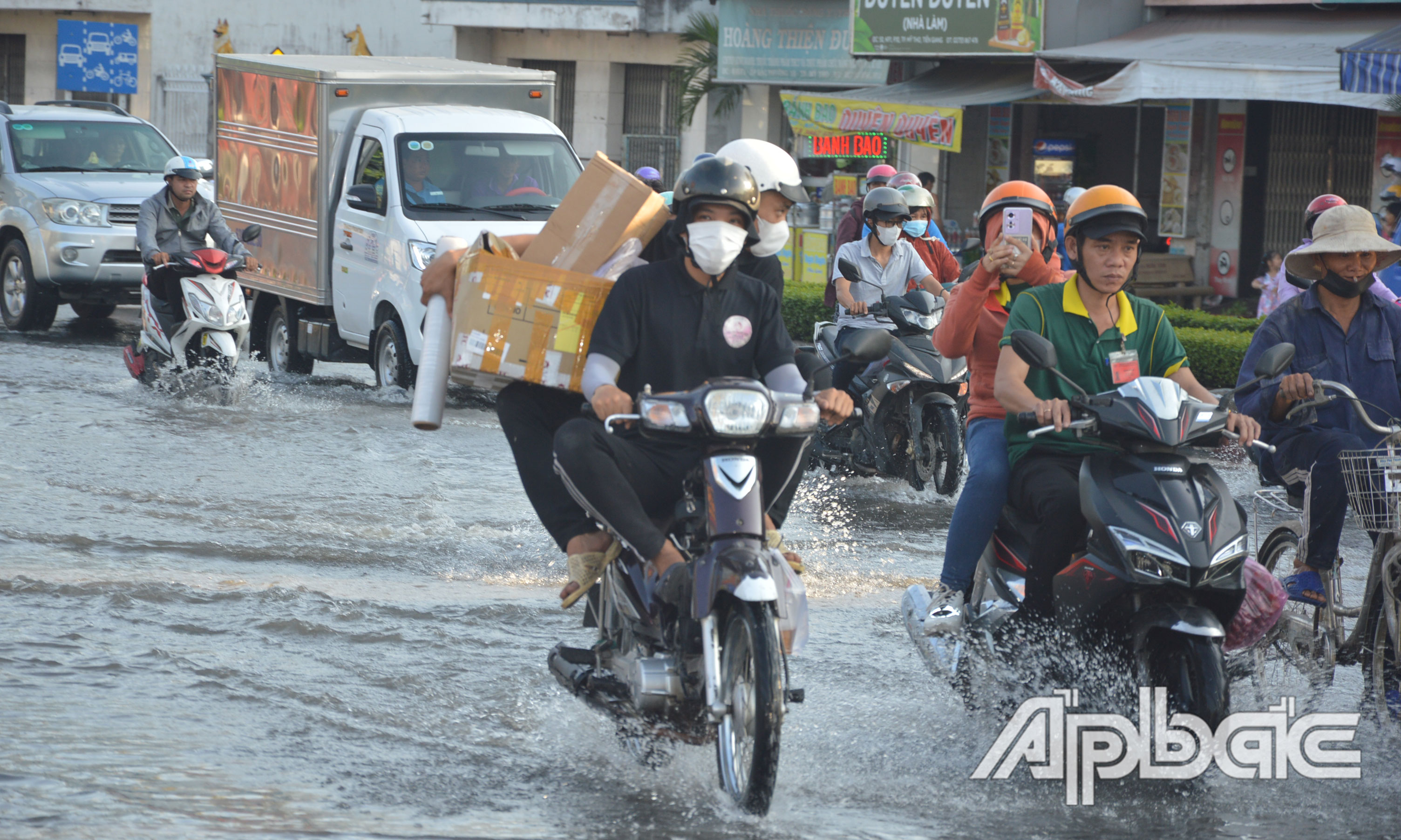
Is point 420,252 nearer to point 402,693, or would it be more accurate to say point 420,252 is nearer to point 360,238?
point 360,238

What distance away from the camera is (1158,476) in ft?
15.8

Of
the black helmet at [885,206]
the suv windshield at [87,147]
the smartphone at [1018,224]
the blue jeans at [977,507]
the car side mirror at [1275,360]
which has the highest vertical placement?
the suv windshield at [87,147]

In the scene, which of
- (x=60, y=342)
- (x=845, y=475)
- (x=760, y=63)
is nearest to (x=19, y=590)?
(x=845, y=475)

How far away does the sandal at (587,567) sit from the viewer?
5109mm

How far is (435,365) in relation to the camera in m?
5.41

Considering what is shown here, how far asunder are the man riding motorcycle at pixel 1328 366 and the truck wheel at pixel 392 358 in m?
8.48

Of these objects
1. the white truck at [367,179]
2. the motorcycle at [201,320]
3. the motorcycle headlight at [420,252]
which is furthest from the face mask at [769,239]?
the motorcycle at [201,320]

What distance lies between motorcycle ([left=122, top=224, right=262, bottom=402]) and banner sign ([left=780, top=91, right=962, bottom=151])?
906 centimetres

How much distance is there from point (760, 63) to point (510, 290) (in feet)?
70.8

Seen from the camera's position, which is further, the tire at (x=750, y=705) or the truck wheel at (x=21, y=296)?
the truck wheel at (x=21, y=296)

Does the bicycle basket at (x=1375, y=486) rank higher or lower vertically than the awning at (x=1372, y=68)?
lower

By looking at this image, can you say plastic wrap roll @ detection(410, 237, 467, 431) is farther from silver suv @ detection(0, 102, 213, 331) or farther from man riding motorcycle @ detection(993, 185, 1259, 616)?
silver suv @ detection(0, 102, 213, 331)

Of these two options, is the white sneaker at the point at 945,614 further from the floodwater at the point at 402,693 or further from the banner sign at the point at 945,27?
the banner sign at the point at 945,27

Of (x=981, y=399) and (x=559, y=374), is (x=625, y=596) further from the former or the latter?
(x=981, y=399)
